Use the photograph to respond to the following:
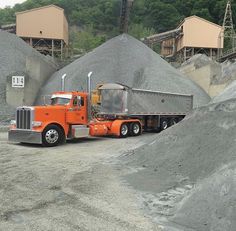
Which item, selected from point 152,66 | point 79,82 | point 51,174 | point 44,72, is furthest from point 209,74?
point 51,174

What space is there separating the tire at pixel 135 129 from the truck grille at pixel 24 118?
6823 millimetres

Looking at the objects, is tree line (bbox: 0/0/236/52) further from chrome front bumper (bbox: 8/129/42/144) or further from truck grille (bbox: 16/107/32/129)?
chrome front bumper (bbox: 8/129/42/144)

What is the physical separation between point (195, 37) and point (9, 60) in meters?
42.9

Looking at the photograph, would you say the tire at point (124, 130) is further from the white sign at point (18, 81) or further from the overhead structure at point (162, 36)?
the overhead structure at point (162, 36)

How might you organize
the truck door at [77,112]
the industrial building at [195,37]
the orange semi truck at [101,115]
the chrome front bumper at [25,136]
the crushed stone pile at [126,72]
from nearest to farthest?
the chrome front bumper at [25,136] → the orange semi truck at [101,115] → the truck door at [77,112] → the crushed stone pile at [126,72] → the industrial building at [195,37]

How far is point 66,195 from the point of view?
808 cm

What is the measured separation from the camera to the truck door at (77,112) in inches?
679

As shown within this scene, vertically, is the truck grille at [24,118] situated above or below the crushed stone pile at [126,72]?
below

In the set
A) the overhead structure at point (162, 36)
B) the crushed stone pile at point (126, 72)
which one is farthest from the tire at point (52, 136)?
the overhead structure at point (162, 36)

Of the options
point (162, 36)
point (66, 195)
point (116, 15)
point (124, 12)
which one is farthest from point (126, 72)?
point (116, 15)

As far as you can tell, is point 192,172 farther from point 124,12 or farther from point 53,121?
point 124,12

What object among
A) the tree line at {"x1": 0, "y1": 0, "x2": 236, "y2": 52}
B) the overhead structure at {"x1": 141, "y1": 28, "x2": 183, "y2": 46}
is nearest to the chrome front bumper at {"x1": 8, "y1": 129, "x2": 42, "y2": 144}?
the overhead structure at {"x1": 141, "y1": 28, "x2": 183, "y2": 46}

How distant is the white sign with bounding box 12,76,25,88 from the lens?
32500 mm

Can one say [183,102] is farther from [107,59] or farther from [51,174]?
[51,174]
